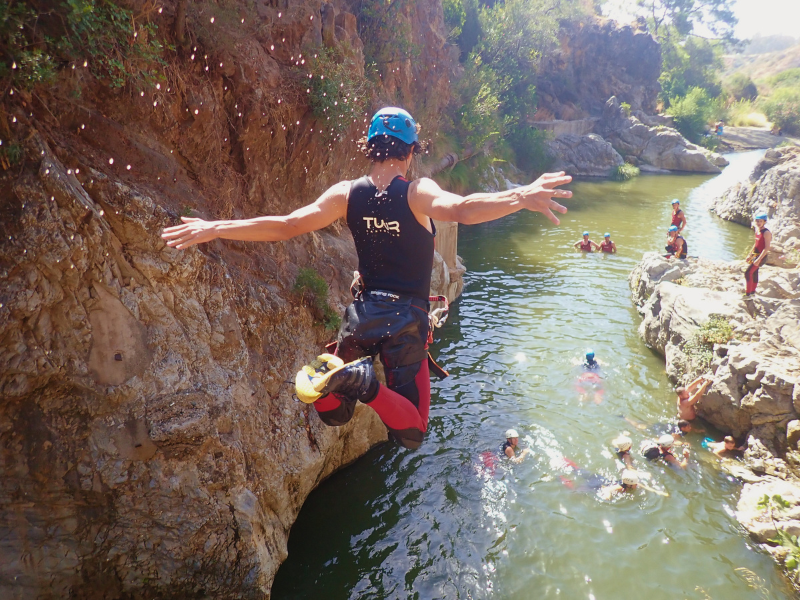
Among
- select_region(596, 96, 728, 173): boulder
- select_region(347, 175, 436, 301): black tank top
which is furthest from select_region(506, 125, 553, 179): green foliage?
select_region(347, 175, 436, 301): black tank top

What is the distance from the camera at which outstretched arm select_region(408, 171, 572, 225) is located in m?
2.61

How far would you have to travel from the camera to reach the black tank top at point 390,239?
137 inches

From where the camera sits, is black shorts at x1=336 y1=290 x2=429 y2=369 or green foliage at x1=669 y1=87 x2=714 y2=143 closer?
black shorts at x1=336 y1=290 x2=429 y2=369

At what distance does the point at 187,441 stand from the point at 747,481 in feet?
27.2

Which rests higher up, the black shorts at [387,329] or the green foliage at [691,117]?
the black shorts at [387,329]

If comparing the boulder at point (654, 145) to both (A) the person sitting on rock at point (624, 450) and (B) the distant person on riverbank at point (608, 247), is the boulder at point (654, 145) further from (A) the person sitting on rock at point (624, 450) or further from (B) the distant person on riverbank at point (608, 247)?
(A) the person sitting on rock at point (624, 450)

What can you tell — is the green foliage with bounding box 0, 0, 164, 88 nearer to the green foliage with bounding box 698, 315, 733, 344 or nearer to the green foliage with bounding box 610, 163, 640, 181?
the green foliage with bounding box 698, 315, 733, 344

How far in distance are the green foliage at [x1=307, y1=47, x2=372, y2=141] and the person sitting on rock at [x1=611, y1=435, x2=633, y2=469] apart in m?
7.25

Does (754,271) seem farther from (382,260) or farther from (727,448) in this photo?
(382,260)

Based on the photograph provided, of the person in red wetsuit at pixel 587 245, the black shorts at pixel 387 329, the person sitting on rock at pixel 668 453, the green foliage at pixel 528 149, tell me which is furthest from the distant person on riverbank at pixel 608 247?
the black shorts at pixel 387 329

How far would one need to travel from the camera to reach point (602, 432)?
940cm

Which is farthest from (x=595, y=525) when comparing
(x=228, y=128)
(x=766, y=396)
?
(x=228, y=128)

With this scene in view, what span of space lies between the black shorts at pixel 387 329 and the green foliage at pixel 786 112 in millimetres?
62796

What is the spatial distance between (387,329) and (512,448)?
5.65 metres
